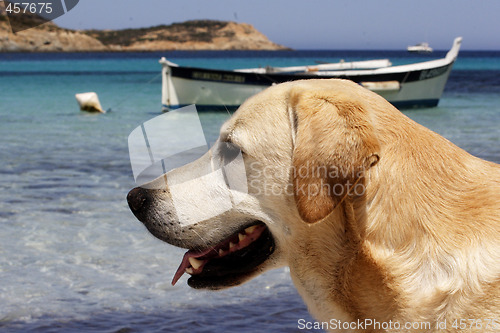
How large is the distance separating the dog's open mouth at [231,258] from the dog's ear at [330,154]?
468 millimetres

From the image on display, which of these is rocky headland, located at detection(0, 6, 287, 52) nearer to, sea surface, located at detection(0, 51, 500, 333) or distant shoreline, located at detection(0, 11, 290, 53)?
distant shoreline, located at detection(0, 11, 290, 53)

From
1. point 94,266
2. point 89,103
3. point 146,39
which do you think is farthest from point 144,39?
point 94,266

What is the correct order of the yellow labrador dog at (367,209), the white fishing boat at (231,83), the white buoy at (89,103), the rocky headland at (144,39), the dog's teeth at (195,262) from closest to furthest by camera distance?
1. the yellow labrador dog at (367,209)
2. the dog's teeth at (195,262)
3. the white fishing boat at (231,83)
4. the white buoy at (89,103)
5. the rocky headland at (144,39)

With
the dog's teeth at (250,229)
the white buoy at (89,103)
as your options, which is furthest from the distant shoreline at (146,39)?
the dog's teeth at (250,229)

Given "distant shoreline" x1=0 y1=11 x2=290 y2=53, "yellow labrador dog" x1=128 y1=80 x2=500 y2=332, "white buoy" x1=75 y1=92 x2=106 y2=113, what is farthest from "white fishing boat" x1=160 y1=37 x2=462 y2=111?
"distant shoreline" x1=0 y1=11 x2=290 y2=53

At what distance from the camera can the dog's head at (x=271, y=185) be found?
2367mm

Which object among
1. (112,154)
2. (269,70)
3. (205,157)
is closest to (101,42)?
(269,70)

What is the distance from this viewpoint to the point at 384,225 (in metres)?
2.41

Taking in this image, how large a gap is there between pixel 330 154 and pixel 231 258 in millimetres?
888

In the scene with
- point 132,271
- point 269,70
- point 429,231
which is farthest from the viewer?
point 269,70

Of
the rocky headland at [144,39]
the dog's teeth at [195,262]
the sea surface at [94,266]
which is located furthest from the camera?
the rocky headland at [144,39]

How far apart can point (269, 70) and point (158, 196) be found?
805 inches

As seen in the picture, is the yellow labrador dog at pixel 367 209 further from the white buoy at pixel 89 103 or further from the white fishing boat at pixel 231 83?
the white buoy at pixel 89 103

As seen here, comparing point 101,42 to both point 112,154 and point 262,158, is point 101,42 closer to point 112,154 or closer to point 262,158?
point 112,154
